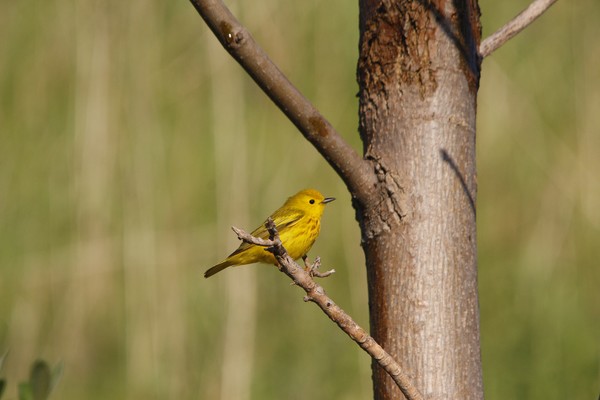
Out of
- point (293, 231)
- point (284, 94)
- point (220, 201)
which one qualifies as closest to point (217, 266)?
point (293, 231)

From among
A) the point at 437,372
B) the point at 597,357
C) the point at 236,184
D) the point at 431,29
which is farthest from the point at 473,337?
the point at 597,357

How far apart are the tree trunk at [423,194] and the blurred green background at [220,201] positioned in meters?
2.15

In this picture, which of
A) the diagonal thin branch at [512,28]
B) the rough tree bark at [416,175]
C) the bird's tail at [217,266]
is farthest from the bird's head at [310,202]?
the rough tree bark at [416,175]

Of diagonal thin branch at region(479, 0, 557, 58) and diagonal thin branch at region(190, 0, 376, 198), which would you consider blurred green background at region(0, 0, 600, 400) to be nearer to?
diagonal thin branch at region(479, 0, 557, 58)

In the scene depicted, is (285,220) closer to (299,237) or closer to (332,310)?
(299,237)

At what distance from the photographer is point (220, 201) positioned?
348cm

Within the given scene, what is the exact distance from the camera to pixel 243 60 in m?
1.18

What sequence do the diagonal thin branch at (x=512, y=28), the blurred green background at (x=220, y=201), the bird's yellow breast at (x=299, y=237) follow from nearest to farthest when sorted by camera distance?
1. the diagonal thin branch at (x=512, y=28)
2. the bird's yellow breast at (x=299, y=237)
3. the blurred green background at (x=220, y=201)

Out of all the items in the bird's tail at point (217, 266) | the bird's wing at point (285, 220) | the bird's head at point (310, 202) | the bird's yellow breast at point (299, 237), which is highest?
the bird's head at point (310, 202)

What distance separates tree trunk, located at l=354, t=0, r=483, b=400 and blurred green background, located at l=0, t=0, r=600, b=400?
7.04ft

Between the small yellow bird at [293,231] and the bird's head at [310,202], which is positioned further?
the bird's head at [310,202]

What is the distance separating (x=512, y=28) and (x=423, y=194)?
16.0 inches

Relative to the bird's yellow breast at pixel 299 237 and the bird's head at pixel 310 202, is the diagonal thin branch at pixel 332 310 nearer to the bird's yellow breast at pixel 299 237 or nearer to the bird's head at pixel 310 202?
the bird's yellow breast at pixel 299 237

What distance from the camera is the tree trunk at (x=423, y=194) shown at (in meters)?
1.23
